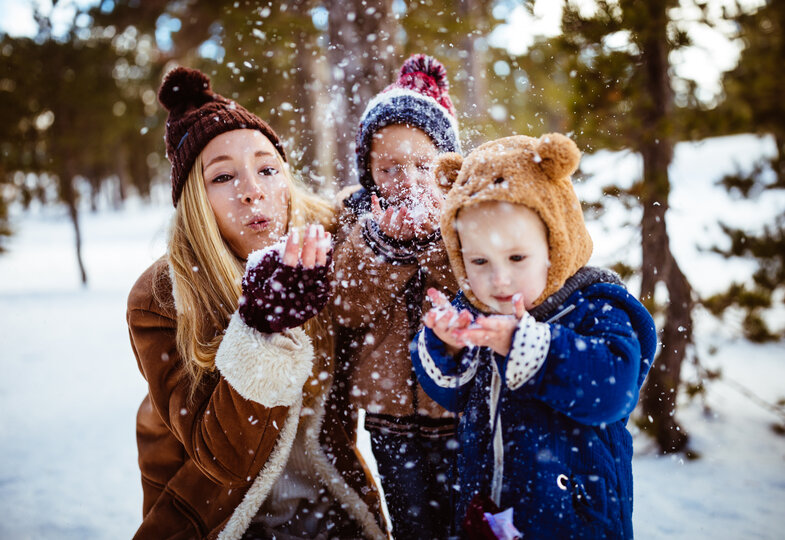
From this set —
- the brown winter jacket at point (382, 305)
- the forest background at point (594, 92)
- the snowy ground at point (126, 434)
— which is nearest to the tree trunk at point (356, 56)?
the forest background at point (594, 92)

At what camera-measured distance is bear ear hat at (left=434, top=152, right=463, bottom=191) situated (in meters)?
1.39

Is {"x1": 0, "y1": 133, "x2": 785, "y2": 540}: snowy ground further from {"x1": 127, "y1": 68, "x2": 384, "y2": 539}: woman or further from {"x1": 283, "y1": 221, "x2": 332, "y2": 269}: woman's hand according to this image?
{"x1": 283, "y1": 221, "x2": 332, "y2": 269}: woman's hand

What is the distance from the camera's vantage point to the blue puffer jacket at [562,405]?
1143 mm

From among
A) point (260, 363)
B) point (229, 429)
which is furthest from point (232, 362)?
point (229, 429)

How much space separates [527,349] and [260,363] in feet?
2.68

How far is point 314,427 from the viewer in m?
1.96

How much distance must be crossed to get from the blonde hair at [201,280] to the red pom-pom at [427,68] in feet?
2.09

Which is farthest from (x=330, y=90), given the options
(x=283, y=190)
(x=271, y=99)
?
(x=283, y=190)

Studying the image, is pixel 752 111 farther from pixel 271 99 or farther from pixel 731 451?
pixel 271 99

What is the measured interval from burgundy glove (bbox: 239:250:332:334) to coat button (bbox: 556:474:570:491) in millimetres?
781

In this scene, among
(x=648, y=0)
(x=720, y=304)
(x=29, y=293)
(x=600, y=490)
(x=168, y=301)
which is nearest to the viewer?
(x=600, y=490)

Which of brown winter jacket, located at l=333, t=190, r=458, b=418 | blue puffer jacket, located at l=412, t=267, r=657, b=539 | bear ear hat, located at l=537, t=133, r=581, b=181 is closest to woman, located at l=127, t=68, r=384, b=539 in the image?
brown winter jacket, located at l=333, t=190, r=458, b=418

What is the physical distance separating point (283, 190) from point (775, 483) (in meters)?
3.36

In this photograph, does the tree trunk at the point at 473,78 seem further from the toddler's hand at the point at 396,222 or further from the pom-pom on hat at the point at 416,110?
the toddler's hand at the point at 396,222
